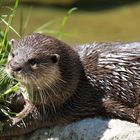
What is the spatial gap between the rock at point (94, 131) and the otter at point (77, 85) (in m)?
0.05

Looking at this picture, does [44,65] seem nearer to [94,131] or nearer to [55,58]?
[55,58]

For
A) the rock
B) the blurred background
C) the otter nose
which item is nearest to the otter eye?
the otter nose

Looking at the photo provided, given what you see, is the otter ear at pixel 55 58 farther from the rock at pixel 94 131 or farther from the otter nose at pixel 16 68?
the rock at pixel 94 131

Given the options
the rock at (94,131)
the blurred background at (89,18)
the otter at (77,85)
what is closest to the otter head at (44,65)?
the otter at (77,85)

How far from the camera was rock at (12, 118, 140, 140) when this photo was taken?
4.14m

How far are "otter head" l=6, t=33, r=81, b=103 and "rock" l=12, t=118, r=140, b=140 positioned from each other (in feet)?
0.75

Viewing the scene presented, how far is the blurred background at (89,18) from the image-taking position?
1009 centimetres

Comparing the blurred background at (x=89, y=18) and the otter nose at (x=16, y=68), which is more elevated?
the otter nose at (x=16, y=68)

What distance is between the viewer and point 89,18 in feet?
36.2

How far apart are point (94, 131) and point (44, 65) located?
57cm

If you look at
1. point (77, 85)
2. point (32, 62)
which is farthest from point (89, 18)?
point (32, 62)

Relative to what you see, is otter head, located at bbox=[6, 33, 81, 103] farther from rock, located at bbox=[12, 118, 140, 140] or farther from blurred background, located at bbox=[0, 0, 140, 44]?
blurred background, located at bbox=[0, 0, 140, 44]

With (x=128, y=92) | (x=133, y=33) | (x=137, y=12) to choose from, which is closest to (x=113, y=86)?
(x=128, y=92)

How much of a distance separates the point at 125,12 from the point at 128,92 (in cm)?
703
